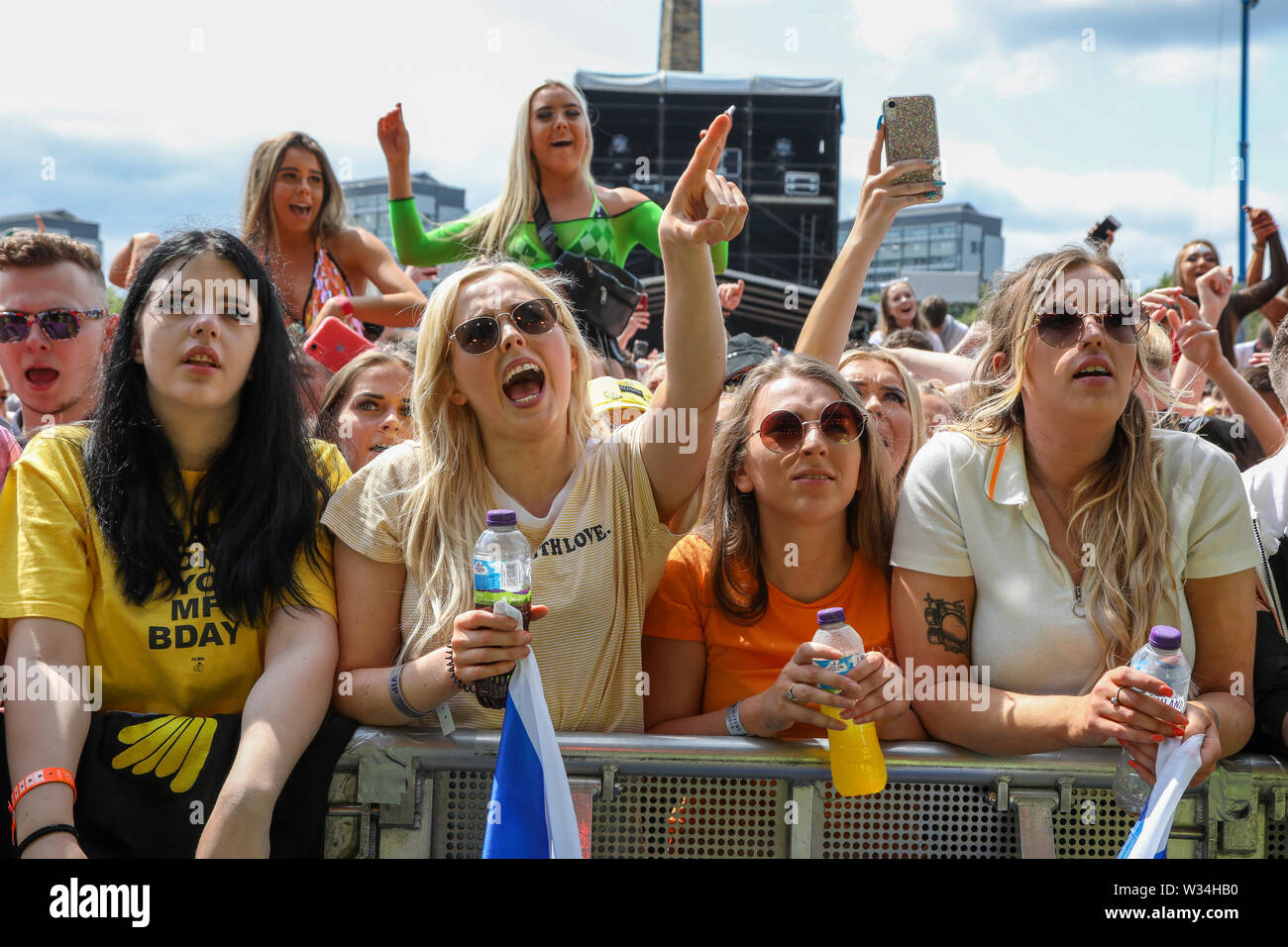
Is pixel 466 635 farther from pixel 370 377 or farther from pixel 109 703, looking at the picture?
pixel 370 377

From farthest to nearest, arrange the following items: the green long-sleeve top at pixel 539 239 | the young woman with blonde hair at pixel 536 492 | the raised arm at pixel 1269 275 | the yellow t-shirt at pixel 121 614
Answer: the raised arm at pixel 1269 275, the green long-sleeve top at pixel 539 239, the young woman with blonde hair at pixel 536 492, the yellow t-shirt at pixel 121 614

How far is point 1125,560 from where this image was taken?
2.74 meters

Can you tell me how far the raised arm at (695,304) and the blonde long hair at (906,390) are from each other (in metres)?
1.09

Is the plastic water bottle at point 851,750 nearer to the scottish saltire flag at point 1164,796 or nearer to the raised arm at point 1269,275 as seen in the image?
the scottish saltire flag at point 1164,796

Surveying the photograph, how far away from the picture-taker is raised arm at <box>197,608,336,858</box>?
2359mm

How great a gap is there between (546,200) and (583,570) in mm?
2753

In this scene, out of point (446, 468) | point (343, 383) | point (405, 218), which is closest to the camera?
point (446, 468)

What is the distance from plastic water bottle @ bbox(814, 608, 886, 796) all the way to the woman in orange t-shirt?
0.32 metres

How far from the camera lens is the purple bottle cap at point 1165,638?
234cm

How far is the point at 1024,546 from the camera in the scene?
284 cm

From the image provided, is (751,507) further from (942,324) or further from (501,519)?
(942,324)

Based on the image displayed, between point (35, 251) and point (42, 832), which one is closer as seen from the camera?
point (42, 832)

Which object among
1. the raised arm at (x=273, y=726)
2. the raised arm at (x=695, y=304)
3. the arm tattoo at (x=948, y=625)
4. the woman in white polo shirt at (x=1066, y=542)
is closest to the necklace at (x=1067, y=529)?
the woman in white polo shirt at (x=1066, y=542)

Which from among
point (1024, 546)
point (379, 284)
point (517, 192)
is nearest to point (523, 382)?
point (1024, 546)
